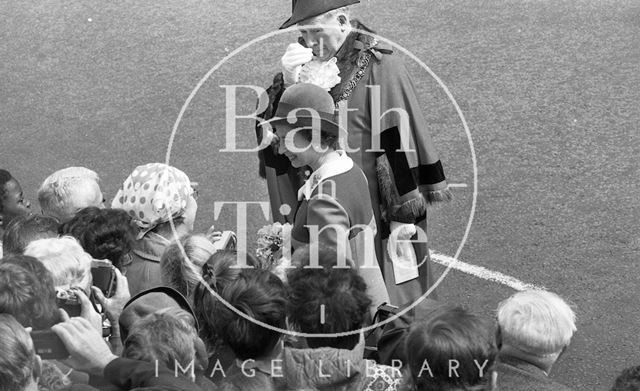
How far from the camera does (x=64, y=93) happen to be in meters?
10.6

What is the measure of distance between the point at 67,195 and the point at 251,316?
2082mm

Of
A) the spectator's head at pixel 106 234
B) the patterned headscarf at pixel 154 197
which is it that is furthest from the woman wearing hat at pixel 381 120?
the spectator's head at pixel 106 234

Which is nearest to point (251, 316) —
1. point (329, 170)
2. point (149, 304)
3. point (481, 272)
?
point (149, 304)

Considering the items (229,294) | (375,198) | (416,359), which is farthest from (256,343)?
(375,198)

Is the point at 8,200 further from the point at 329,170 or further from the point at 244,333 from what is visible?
the point at 244,333

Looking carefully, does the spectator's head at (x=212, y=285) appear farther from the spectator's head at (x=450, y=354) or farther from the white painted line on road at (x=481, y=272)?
the white painted line on road at (x=481, y=272)

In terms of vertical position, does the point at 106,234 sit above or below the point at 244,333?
above

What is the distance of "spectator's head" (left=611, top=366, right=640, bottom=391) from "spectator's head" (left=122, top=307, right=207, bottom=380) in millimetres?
1426

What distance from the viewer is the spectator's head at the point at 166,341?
3.61 metres

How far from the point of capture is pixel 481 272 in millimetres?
7094

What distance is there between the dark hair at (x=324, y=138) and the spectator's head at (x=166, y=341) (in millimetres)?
1526

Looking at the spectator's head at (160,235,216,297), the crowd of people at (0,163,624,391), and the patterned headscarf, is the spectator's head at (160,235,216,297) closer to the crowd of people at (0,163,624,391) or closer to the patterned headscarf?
the crowd of people at (0,163,624,391)

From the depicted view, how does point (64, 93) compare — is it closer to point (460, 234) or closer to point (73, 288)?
point (460, 234)

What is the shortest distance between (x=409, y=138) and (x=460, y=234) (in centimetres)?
216
